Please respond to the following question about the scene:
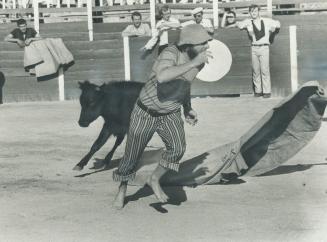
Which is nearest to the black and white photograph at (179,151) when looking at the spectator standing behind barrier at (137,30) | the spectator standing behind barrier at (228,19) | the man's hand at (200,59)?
the man's hand at (200,59)

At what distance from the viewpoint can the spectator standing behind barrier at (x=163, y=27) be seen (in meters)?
12.8

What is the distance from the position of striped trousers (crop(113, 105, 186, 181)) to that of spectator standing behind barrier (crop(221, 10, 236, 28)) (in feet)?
27.8

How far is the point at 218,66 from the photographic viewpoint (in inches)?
525

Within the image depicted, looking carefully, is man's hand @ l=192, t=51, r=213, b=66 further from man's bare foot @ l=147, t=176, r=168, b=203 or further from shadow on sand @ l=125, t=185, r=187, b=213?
shadow on sand @ l=125, t=185, r=187, b=213

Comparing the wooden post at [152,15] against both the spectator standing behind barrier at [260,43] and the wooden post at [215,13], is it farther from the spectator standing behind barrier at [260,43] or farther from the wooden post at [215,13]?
the spectator standing behind barrier at [260,43]

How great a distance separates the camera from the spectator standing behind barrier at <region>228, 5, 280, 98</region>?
41.1 ft

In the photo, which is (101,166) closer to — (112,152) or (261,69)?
(112,152)

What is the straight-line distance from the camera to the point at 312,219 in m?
5.14

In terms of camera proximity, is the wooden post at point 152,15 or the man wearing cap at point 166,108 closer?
the man wearing cap at point 166,108

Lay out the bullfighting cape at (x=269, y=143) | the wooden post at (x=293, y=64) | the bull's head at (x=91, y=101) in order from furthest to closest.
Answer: the wooden post at (x=293, y=64) < the bull's head at (x=91, y=101) < the bullfighting cape at (x=269, y=143)

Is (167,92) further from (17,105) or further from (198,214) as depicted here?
(17,105)

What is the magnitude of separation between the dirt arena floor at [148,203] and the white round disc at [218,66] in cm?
429

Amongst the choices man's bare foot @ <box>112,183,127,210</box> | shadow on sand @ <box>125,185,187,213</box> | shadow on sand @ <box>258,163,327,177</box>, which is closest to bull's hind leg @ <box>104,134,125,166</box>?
shadow on sand @ <box>125,185,187,213</box>

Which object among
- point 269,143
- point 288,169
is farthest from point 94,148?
point 288,169
